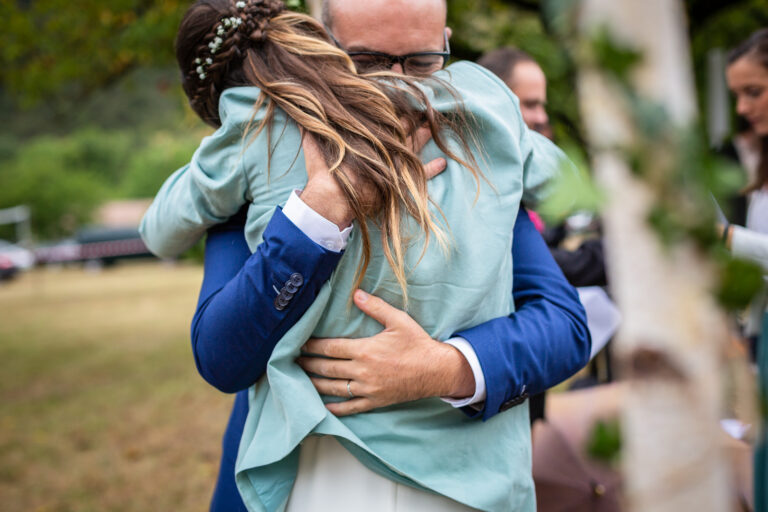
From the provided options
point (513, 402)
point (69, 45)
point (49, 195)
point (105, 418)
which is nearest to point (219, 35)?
point (513, 402)

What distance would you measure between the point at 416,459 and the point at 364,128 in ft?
2.13

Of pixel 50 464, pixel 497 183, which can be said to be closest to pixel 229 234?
pixel 497 183

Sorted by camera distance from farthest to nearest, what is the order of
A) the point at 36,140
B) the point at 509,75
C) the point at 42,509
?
the point at 36,140 < the point at 42,509 < the point at 509,75

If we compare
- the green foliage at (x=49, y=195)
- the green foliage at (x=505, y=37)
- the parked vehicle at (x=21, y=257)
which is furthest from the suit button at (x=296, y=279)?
the green foliage at (x=49, y=195)

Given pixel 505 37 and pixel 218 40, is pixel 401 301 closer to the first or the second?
pixel 218 40

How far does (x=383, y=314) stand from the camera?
1272mm

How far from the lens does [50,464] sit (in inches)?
219

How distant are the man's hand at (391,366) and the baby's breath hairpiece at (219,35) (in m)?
0.58

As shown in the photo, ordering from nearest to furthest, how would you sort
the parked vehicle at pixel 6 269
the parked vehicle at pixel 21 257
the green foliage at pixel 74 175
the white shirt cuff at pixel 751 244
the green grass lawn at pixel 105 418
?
the white shirt cuff at pixel 751 244
the green grass lawn at pixel 105 418
the parked vehicle at pixel 6 269
the parked vehicle at pixel 21 257
the green foliage at pixel 74 175

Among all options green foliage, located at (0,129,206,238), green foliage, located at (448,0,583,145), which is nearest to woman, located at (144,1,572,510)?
green foliage, located at (448,0,583,145)

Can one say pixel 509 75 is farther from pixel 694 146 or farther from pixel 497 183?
pixel 694 146

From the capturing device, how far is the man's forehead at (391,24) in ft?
4.63

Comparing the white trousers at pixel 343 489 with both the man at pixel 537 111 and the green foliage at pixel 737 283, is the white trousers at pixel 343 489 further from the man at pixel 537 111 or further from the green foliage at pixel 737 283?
the man at pixel 537 111

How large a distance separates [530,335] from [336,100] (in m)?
A: 0.61
